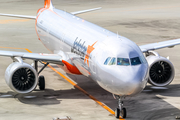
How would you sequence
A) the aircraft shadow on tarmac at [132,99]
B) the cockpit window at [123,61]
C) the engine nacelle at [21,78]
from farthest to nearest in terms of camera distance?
the engine nacelle at [21,78]
the aircraft shadow on tarmac at [132,99]
the cockpit window at [123,61]

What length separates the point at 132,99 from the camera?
2223cm

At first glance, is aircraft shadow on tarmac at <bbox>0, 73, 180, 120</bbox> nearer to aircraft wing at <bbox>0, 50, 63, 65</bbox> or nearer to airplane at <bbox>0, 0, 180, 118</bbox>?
airplane at <bbox>0, 0, 180, 118</bbox>

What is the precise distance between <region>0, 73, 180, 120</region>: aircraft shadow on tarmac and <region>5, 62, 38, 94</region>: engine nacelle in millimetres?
837

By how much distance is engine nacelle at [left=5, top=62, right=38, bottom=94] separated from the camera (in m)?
21.6

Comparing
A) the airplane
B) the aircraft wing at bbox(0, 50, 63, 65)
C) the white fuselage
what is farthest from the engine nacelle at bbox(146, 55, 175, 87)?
the aircraft wing at bbox(0, 50, 63, 65)

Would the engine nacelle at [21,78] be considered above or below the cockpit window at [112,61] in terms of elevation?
below

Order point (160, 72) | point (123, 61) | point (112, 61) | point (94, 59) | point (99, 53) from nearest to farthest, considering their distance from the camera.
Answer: point (123, 61) → point (112, 61) → point (99, 53) → point (94, 59) → point (160, 72)

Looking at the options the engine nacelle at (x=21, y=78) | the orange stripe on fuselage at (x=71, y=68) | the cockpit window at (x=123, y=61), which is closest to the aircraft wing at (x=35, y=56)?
the orange stripe on fuselage at (x=71, y=68)

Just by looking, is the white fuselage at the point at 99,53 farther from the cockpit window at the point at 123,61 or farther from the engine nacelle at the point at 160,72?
the engine nacelle at the point at 160,72

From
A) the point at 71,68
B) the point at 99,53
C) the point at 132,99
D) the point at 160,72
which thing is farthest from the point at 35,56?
the point at 160,72

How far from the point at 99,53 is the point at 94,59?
1.56 feet

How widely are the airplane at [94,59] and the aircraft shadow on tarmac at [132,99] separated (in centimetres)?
76

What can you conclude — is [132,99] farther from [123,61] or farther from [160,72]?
[123,61]

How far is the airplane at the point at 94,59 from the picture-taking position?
1775 cm
